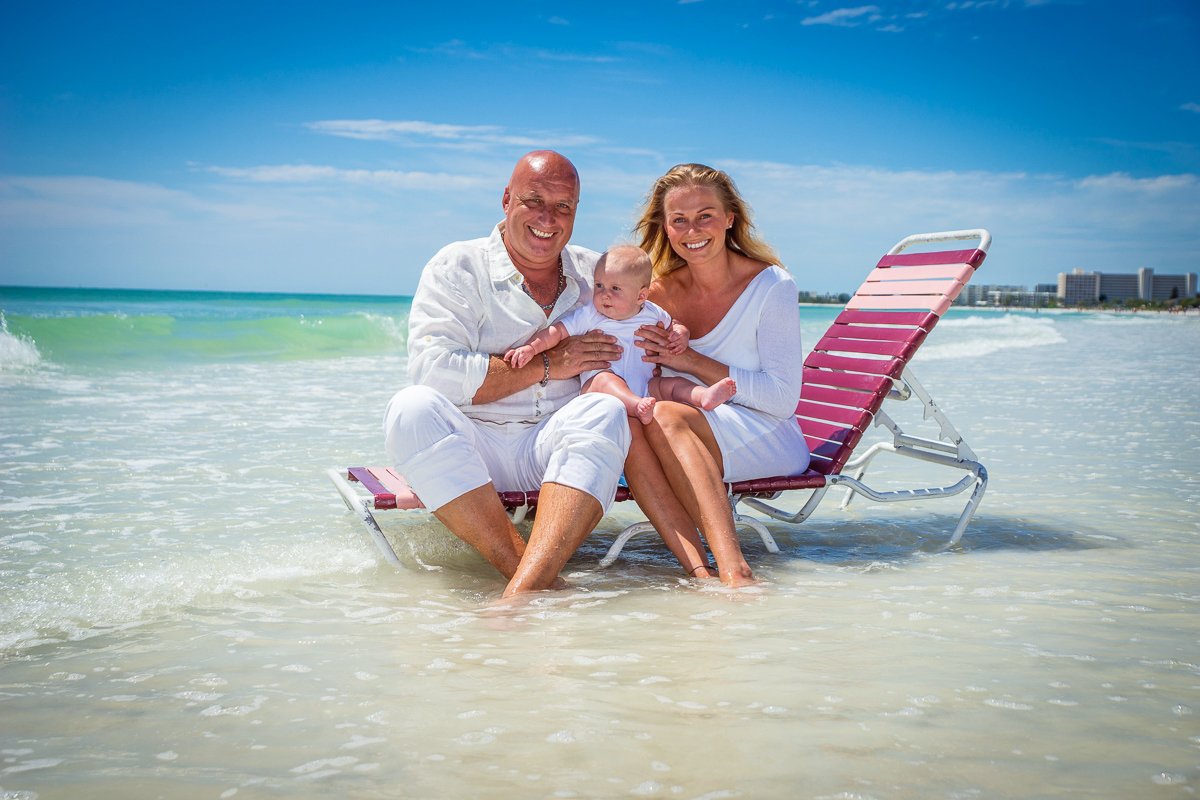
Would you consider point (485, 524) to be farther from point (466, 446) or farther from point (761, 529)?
point (761, 529)

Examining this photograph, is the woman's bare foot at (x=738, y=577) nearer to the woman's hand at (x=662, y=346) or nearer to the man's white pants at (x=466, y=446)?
the man's white pants at (x=466, y=446)

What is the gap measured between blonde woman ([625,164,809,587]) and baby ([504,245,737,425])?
0.06 meters

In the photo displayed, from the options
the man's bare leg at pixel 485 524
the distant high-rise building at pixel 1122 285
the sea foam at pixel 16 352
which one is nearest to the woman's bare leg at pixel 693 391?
the man's bare leg at pixel 485 524

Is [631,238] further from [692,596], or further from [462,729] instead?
[462,729]

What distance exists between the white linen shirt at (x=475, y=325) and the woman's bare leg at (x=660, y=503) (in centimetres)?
41

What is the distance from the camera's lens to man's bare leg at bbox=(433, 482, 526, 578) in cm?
352

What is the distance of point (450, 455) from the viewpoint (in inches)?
138

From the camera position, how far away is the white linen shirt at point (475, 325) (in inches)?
146

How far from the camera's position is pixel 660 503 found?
12.4 feet

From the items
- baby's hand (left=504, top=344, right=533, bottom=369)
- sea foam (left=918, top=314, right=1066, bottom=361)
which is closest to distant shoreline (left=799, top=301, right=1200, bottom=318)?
sea foam (left=918, top=314, right=1066, bottom=361)

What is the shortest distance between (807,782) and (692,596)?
4.60 feet

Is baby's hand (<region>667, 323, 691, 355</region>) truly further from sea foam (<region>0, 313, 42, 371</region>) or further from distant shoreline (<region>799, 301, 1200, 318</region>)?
distant shoreline (<region>799, 301, 1200, 318</region>)

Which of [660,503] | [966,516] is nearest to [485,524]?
[660,503]

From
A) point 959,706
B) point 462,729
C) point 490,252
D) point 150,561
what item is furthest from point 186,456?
point 959,706
